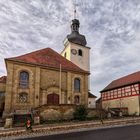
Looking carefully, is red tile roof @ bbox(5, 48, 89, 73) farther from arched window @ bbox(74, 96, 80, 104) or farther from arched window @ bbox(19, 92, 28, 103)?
arched window @ bbox(19, 92, 28, 103)

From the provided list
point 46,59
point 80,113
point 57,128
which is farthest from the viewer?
point 46,59

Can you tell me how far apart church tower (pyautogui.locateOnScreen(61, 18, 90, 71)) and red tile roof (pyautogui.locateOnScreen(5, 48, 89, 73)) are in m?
9.19

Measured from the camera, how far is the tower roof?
43.0 metres

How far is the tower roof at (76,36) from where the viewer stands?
43.0m

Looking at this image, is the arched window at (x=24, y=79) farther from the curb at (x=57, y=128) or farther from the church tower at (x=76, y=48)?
the church tower at (x=76, y=48)

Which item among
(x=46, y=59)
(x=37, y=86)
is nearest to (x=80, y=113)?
(x=37, y=86)

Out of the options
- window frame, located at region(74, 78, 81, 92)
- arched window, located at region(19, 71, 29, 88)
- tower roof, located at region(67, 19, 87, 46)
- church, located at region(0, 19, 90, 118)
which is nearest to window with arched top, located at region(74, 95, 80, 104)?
church, located at region(0, 19, 90, 118)

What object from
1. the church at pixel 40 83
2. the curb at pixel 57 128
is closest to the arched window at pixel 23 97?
the church at pixel 40 83

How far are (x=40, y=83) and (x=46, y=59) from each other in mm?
4765

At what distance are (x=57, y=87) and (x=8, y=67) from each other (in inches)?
322

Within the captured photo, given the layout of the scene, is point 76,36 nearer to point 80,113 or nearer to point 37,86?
point 37,86

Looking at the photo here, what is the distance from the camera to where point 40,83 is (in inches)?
1061

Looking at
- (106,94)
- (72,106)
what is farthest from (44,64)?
(106,94)

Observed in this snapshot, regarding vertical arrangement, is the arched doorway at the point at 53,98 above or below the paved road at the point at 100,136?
above
